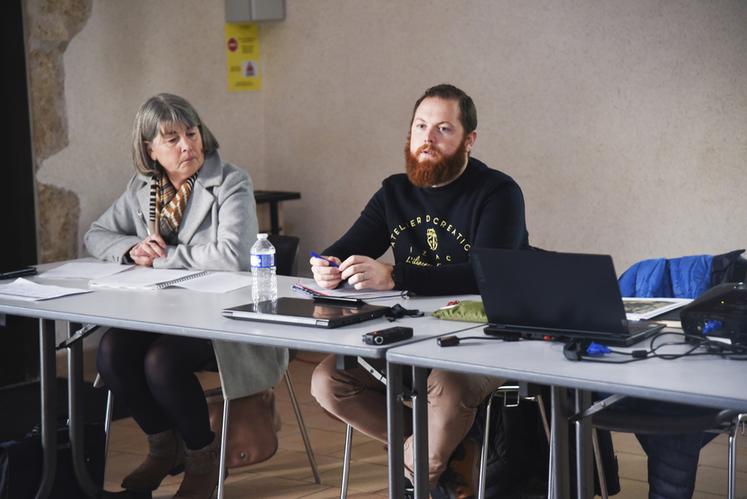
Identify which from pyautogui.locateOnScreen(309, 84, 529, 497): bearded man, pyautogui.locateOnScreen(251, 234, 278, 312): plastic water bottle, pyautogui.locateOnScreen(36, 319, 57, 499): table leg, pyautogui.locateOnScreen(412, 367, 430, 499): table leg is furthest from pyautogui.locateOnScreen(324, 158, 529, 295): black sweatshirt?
pyautogui.locateOnScreen(36, 319, 57, 499): table leg

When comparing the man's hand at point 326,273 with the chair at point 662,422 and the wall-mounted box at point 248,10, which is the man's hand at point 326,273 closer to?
A: the chair at point 662,422

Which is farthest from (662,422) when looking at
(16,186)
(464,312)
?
(16,186)

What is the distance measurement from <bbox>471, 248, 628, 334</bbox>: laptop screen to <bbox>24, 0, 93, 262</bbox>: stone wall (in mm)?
2958

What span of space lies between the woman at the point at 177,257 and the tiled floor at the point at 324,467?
0.88ft

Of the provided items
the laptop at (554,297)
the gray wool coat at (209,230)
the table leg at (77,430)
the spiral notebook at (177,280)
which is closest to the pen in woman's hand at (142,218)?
the gray wool coat at (209,230)

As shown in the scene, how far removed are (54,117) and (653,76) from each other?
2.62 meters

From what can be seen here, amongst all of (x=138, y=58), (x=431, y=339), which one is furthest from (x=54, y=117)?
(x=431, y=339)

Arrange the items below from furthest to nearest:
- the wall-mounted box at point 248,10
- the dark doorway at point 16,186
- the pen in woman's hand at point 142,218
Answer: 1. the wall-mounted box at point 248,10
2. the dark doorway at point 16,186
3. the pen in woman's hand at point 142,218

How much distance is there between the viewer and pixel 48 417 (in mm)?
3043

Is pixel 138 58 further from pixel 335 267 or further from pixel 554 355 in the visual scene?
pixel 554 355

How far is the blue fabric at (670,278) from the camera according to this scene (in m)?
2.93

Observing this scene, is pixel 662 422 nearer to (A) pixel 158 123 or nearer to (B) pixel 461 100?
(B) pixel 461 100

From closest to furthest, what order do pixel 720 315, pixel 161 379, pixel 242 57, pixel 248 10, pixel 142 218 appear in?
1. pixel 720 315
2. pixel 161 379
3. pixel 142 218
4. pixel 248 10
5. pixel 242 57

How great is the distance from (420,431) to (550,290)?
427 millimetres
